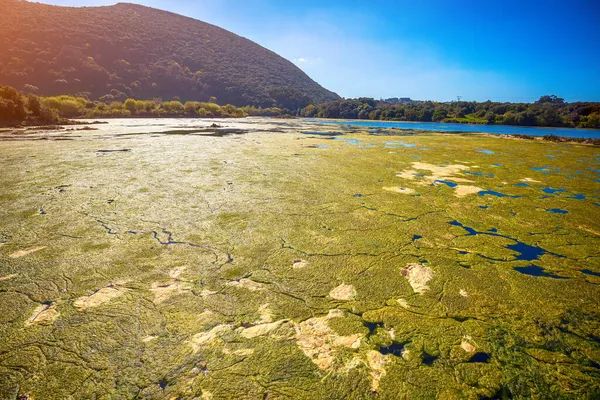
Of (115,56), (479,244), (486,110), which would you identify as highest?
(115,56)

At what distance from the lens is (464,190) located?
9.34 m

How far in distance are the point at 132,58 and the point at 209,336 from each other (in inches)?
5069

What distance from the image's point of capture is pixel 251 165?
41.4ft

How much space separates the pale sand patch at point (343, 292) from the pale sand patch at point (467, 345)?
140 cm

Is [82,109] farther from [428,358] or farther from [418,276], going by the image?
[428,358]

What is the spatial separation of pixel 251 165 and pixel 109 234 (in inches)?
299

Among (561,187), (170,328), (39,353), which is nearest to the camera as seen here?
(39,353)

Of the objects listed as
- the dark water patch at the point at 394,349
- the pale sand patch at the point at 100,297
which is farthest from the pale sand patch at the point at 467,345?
the pale sand patch at the point at 100,297

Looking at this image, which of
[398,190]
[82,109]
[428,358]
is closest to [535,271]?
[428,358]

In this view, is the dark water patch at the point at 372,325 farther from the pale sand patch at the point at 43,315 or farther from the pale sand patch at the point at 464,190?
the pale sand patch at the point at 464,190

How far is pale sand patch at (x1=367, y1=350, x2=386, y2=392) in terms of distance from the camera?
8.80 ft

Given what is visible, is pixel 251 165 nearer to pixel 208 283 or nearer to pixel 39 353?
pixel 208 283

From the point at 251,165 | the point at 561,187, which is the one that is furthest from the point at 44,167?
the point at 561,187

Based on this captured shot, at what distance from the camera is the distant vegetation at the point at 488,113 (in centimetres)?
5888
